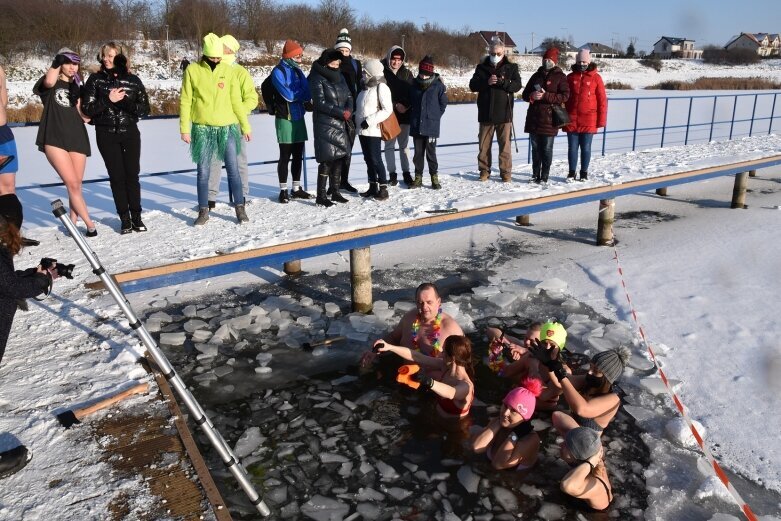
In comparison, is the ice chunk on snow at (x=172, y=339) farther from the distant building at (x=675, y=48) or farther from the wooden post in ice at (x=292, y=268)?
the distant building at (x=675, y=48)

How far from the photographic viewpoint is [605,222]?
7.52 metres

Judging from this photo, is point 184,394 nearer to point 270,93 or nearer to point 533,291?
point 533,291

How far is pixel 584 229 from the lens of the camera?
27.7 ft

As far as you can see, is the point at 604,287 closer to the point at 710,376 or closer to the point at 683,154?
the point at 710,376

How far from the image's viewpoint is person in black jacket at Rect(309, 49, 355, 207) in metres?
6.04

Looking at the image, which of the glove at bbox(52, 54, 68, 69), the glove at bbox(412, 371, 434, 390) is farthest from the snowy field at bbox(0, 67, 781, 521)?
the glove at bbox(52, 54, 68, 69)

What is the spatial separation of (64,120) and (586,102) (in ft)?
17.9

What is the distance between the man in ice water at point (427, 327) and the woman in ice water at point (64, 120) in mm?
2981

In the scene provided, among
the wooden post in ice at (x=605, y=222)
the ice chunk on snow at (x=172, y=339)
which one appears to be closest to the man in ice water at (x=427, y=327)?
the ice chunk on snow at (x=172, y=339)

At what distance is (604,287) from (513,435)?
3.08 meters

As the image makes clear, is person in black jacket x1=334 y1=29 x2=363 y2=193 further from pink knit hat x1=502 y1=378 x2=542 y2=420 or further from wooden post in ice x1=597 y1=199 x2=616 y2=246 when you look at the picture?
pink knit hat x1=502 y1=378 x2=542 y2=420

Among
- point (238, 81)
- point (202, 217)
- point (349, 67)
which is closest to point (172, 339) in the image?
point (202, 217)

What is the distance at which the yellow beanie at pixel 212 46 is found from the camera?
17.7ft

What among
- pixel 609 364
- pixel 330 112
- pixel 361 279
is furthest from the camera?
pixel 330 112
